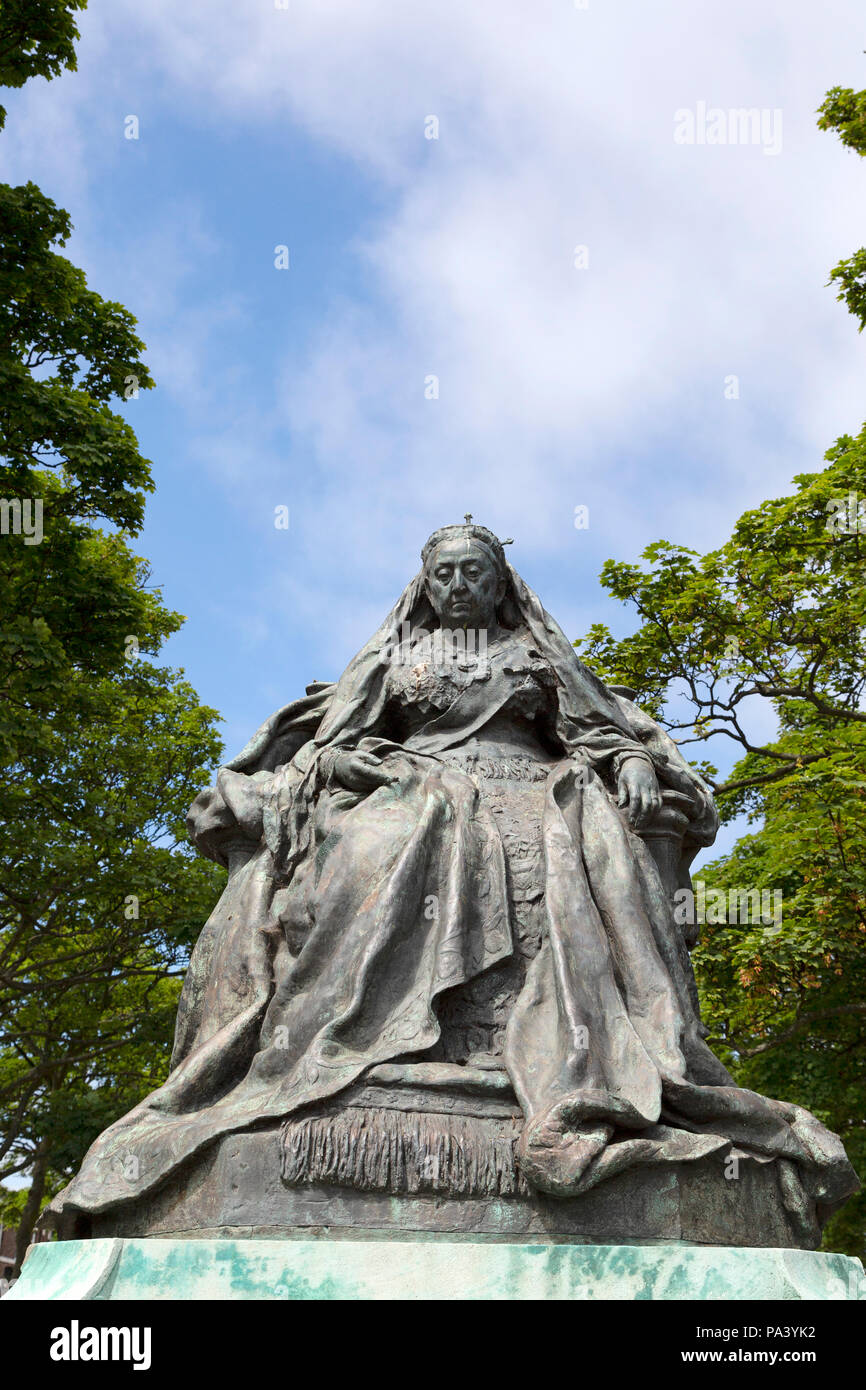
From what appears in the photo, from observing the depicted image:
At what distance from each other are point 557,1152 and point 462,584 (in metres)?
2.80

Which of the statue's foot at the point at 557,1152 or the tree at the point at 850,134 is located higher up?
the tree at the point at 850,134

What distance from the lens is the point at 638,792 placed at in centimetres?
556

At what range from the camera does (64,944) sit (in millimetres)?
17672

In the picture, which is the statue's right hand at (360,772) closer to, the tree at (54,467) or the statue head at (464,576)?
the statue head at (464,576)

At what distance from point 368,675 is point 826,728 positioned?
9.97 metres

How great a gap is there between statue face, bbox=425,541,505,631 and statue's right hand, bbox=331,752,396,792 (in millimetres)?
910

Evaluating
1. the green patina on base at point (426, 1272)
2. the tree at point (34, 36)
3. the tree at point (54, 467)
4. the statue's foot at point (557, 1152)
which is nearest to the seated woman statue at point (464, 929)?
the statue's foot at point (557, 1152)

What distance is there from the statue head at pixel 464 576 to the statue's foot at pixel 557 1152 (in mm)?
2628

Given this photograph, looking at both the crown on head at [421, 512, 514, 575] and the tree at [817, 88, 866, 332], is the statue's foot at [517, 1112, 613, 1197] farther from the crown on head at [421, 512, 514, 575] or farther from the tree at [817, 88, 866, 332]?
the tree at [817, 88, 866, 332]

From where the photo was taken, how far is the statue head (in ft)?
20.4

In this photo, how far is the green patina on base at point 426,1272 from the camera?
3.97 m

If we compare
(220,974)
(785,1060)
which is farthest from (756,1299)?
(785,1060)

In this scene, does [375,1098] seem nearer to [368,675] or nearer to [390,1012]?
[390,1012]
